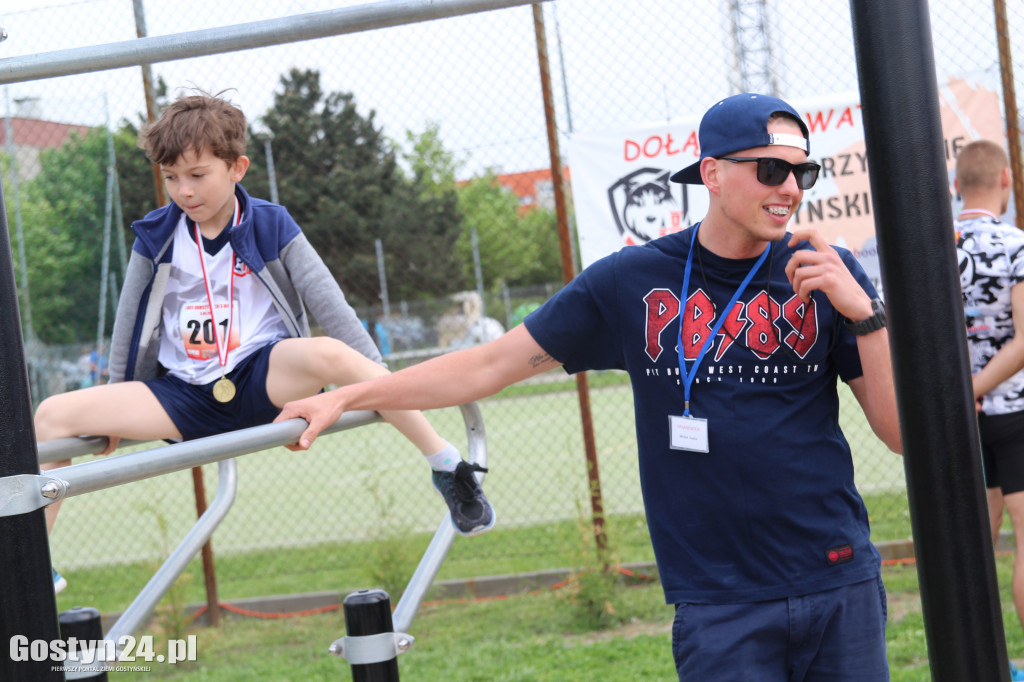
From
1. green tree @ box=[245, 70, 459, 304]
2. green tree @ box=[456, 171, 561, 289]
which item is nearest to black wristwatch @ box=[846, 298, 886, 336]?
green tree @ box=[245, 70, 459, 304]

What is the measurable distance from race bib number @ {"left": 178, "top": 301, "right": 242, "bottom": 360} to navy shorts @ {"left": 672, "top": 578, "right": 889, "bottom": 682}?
1.53 metres

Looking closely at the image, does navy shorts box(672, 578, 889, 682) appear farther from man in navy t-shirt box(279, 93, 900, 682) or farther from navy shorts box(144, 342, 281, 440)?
navy shorts box(144, 342, 281, 440)

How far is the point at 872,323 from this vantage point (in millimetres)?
1788

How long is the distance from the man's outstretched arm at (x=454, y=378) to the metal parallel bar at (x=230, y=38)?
73 cm

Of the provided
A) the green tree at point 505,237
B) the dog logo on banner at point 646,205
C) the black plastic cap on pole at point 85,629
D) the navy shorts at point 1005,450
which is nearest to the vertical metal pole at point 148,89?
the dog logo on banner at point 646,205

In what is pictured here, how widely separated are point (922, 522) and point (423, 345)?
686 inches

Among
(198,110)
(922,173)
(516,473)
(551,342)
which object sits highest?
(198,110)

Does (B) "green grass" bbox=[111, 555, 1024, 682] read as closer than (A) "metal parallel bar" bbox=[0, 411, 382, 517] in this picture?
No

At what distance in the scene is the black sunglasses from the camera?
186 cm

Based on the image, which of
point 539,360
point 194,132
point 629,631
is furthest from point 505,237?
point 539,360

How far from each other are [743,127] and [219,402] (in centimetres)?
164

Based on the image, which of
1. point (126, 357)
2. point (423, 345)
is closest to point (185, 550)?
point (126, 357)

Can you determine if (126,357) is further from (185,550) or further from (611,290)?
(611,290)

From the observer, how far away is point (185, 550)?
2738mm
